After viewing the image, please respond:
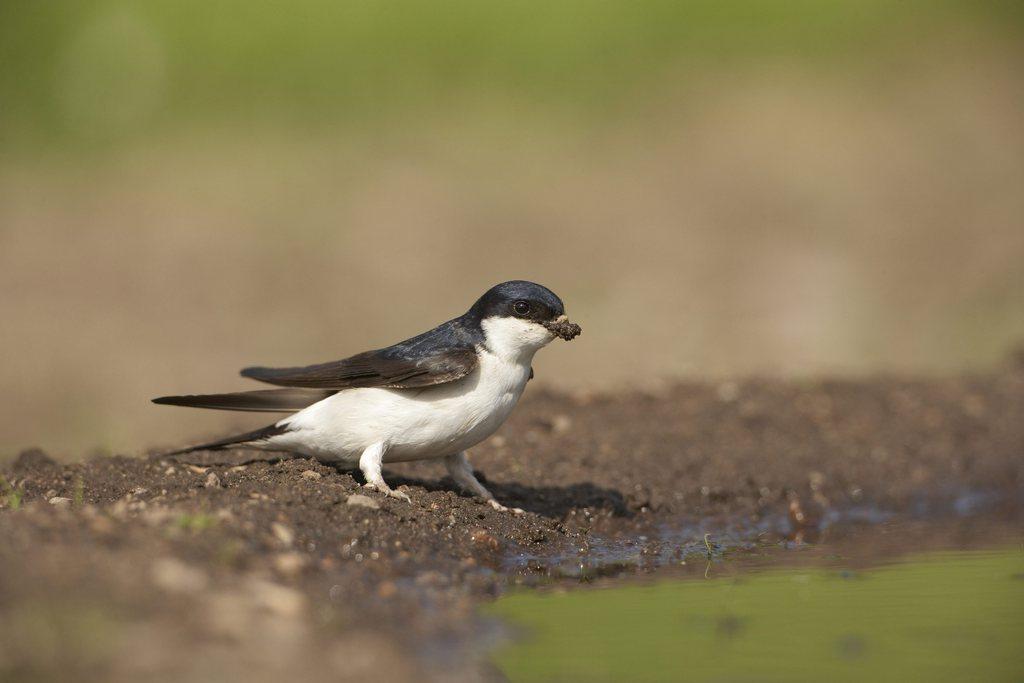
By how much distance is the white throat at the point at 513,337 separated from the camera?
19.9 feet

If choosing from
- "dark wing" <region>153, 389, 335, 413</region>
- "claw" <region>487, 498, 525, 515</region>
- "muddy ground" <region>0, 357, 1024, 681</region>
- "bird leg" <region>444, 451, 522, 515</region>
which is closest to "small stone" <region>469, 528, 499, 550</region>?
"muddy ground" <region>0, 357, 1024, 681</region>

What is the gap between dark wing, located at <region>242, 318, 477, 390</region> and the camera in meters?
5.98

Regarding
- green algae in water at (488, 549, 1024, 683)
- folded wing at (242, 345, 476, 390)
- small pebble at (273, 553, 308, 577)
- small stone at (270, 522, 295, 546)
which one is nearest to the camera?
green algae in water at (488, 549, 1024, 683)

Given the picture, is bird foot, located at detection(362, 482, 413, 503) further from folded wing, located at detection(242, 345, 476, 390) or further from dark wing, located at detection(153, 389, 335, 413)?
dark wing, located at detection(153, 389, 335, 413)

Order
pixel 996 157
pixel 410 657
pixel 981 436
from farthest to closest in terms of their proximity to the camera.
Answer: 1. pixel 996 157
2. pixel 981 436
3. pixel 410 657

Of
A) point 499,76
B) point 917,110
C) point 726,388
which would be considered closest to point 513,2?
point 499,76

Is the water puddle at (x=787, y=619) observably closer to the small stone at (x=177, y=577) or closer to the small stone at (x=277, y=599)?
the small stone at (x=277, y=599)

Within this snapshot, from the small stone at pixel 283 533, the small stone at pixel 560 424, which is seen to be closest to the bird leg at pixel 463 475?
the small stone at pixel 283 533

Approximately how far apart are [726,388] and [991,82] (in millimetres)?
9927

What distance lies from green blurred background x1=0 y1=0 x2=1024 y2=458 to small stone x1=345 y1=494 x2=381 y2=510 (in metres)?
4.35

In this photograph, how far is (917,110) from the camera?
17.3 meters

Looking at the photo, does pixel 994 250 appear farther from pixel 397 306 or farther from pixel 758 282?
pixel 397 306

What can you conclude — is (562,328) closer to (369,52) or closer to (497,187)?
(497,187)

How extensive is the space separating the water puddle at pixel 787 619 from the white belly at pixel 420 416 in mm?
859
